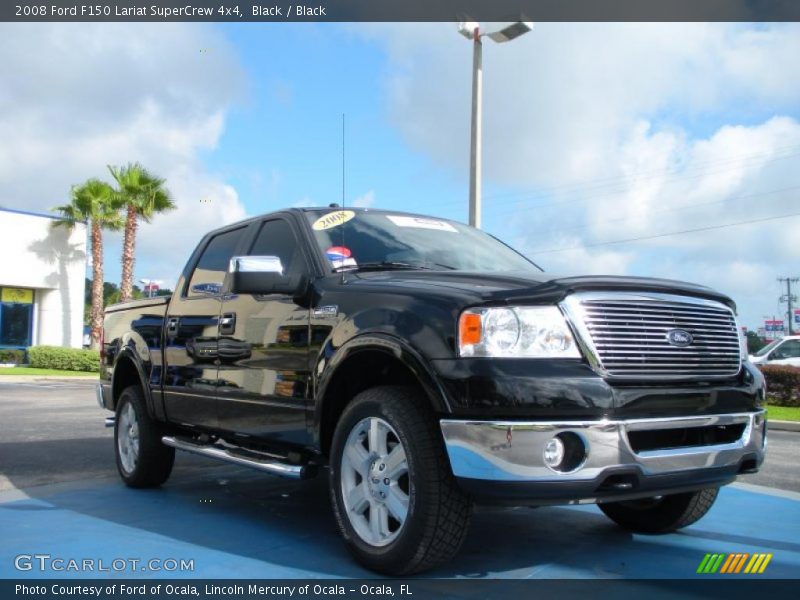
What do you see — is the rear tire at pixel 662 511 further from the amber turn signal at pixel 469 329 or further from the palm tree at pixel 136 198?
the palm tree at pixel 136 198

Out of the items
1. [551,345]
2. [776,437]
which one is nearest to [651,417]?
[551,345]

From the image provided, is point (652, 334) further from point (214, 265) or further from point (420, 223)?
point (214, 265)

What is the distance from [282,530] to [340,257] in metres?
1.60

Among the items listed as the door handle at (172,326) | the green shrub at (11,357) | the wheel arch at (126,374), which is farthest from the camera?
the green shrub at (11,357)

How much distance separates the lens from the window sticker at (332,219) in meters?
4.82

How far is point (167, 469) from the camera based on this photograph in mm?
6039

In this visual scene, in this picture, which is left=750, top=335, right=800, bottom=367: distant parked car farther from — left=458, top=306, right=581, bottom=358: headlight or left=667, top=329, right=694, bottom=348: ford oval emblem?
left=458, top=306, right=581, bottom=358: headlight

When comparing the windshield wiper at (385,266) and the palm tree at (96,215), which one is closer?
the windshield wiper at (385,266)

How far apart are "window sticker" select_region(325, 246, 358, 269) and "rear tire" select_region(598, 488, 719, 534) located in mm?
2129

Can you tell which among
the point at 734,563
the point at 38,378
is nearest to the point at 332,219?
the point at 734,563

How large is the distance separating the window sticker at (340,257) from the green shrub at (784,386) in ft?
49.0

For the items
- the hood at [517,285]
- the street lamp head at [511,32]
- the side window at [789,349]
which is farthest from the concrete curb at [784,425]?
the hood at [517,285]

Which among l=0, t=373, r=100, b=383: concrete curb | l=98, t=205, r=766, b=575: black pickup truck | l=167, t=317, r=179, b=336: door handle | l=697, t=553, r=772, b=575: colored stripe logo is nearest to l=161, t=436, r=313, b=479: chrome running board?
l=98, t=205, r=766, b=575: black pickup truck

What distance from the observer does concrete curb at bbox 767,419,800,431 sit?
1248cm
